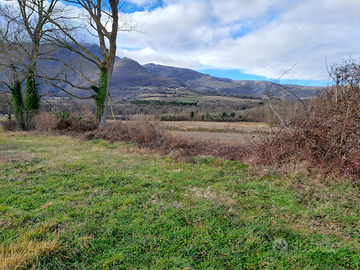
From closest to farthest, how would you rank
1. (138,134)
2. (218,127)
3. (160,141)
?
(160,141) → (138,134) → (218,127)

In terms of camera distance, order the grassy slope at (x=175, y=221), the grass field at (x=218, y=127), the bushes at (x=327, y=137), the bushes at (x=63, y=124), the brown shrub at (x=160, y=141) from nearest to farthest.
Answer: the grassy slope at (x=175, y=221) → the bushes at (x=327, y=137) → the brown shrub at (x=160, y=141) → the bushes at (x=63, y=124) → the grass field at (x=218, y=127)

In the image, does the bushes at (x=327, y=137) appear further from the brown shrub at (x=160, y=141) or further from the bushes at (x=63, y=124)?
the bushes at (x=63, y=124)

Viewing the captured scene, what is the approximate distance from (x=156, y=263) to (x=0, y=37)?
70.7 feet

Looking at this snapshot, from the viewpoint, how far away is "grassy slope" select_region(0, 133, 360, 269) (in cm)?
254

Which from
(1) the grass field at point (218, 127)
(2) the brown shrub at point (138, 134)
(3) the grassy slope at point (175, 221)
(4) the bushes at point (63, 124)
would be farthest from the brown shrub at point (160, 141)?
(1) the grass field at point (218, 127)

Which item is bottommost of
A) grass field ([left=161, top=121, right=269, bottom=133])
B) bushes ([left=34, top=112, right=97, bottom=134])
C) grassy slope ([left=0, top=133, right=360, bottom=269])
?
grass field ([left=161, top=121, right=269, bottom=133])

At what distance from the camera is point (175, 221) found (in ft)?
10.9

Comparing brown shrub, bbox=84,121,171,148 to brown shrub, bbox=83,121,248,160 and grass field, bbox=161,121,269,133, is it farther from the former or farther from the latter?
grass field, bbox=161,121,269,133

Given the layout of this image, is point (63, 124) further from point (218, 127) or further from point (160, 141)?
point (218, 127)

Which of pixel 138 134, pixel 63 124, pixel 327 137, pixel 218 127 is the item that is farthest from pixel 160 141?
pixel 218 127

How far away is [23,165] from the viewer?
625cm

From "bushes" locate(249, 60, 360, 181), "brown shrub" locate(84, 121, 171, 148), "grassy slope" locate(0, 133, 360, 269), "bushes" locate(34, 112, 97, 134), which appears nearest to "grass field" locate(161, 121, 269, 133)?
"brown shrub" locate(84, 121, 171, 148)

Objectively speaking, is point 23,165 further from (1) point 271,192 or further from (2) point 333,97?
(2) point 333,97

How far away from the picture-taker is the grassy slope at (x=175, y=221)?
254cm
